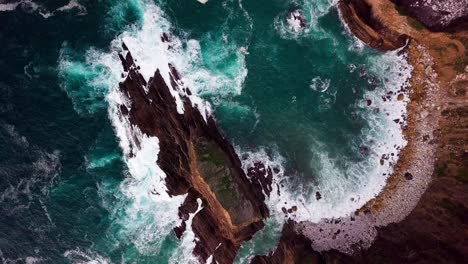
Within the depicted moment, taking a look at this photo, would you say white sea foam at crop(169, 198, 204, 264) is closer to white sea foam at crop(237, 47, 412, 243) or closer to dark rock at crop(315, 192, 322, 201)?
white sea foam at crop(237, 47, 412, 243)

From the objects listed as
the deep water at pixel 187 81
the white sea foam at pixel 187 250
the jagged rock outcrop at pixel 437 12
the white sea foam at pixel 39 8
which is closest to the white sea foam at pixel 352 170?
the deep water at pixel 187 81

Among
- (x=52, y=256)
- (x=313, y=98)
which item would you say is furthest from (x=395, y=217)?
(x=52, y=256)

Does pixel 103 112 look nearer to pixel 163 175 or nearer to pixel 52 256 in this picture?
pixel 163 175

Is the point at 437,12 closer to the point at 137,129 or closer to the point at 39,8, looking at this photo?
the point at 137,129

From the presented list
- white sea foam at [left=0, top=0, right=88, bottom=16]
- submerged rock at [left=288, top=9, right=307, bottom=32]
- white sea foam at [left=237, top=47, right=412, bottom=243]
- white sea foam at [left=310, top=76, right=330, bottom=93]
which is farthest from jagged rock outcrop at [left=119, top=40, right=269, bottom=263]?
submerged rock at [left=288, top=9, right=307, bottom=32]

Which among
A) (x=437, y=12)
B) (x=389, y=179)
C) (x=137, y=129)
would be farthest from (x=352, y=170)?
(x=137, y=129)

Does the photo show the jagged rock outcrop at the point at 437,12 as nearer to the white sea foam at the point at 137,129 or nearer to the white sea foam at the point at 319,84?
the white sea foam at the point at 319,84
